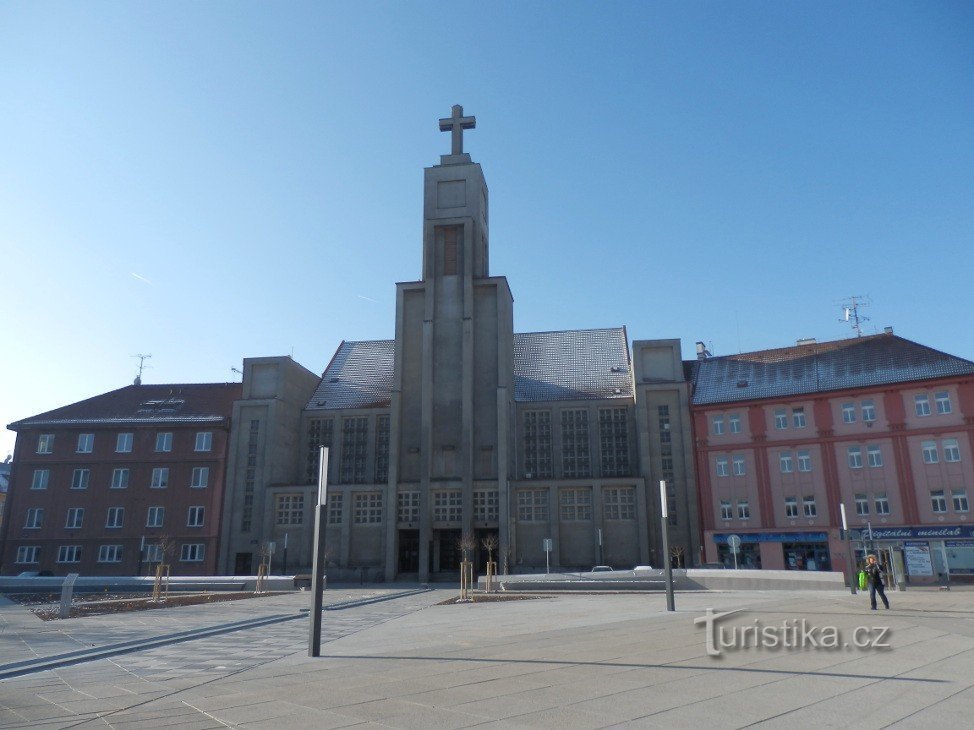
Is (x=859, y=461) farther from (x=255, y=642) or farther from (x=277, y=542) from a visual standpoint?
(x=255, y=642)

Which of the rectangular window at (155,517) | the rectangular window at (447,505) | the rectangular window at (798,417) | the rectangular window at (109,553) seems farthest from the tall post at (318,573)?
the rectangular window at (109,553)

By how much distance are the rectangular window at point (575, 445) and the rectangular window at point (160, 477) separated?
3071 centimetres

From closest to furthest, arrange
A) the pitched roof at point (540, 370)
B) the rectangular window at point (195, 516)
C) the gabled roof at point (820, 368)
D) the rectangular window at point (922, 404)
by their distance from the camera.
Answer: the rectangular window at point (922, 404) → the gabled roof at point (820, 368) → the rectangular window at point (195, 516) → the pitched roof at point (540, 370)

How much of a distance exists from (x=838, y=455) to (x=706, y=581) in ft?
72.1

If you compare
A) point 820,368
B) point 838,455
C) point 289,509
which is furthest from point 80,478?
point 820,368

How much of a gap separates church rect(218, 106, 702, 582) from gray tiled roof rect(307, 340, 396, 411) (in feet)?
1.06

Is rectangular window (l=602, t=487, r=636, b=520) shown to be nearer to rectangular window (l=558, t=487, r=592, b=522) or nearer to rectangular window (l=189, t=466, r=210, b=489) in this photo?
rectangular window (l=558, t=487, r=592, b=522)

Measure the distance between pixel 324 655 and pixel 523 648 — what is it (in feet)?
11.4

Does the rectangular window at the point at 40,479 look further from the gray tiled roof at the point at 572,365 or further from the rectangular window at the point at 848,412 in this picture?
the rectangular window at the point at 848,412

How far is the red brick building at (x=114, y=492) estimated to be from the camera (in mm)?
55812

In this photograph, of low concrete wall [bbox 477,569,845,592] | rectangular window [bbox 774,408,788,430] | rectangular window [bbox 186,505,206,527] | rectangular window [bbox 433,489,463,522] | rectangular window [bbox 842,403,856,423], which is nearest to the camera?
low concrete wall [bbox 477,569,845,592]

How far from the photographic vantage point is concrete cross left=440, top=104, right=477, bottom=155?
65.3 m

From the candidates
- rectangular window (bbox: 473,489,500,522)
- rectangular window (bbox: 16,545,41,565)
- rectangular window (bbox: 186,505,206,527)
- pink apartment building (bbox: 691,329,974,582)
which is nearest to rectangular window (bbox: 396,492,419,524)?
rectangular window (bbox: 473,489,500,522)

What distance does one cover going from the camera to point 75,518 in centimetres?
5712
